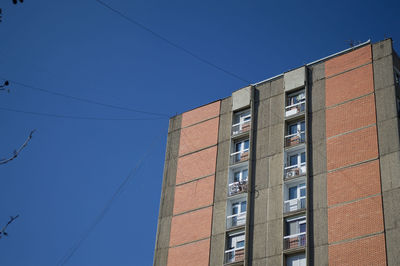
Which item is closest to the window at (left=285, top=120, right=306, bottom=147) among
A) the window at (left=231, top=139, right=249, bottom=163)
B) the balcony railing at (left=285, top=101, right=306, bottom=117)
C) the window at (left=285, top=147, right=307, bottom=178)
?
the window at (left=285, top=147, right=307, bottom=178)

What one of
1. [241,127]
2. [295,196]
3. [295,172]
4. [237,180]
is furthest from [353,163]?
[241,127]

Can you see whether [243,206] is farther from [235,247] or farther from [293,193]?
[293,193]

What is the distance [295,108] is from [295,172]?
5.64 metres

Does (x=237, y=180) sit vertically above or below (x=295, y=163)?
below

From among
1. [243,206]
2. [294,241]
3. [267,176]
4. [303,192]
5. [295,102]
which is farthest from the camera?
[295,102]

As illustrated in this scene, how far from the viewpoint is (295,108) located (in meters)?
46.7

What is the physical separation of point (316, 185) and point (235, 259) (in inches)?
293

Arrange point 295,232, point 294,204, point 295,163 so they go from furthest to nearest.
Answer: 1. point 295,163
2. point 294,204
3. point 295,232

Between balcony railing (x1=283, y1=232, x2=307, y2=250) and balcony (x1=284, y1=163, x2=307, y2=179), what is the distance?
4.61 metres

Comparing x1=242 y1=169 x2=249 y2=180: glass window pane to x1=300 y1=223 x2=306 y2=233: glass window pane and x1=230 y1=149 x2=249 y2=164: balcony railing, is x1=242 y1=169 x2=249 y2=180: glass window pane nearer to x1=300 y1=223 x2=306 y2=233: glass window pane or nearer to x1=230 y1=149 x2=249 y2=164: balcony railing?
x1=230 y1=149 x2=249 y2=164: balcony railing

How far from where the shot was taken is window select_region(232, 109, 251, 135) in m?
48.9

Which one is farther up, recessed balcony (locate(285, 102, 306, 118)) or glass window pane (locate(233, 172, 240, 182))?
recessed balcony (locate(285, 102, 306, 118))

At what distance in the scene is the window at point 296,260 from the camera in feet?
129

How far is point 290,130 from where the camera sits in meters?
46.4
